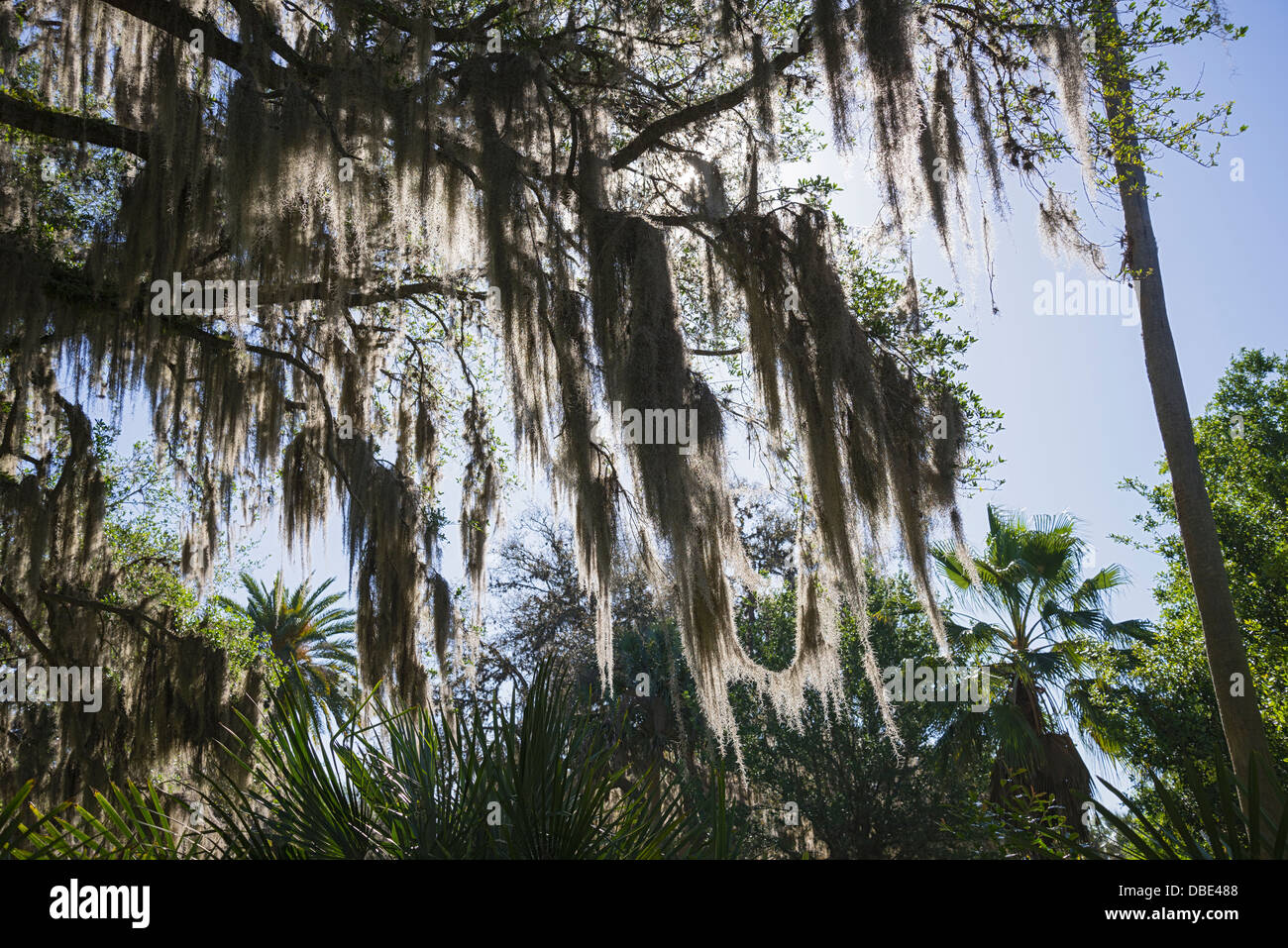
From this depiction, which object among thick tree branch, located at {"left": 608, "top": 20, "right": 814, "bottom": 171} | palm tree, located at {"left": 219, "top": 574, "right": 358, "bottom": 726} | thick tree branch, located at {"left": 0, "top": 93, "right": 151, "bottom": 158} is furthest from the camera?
palm tree, located at {"left": 219, "top": 574, "right": 358, "bottom": 726}

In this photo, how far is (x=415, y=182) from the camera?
5.11 m

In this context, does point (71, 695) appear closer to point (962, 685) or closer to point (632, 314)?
point (632, 314)

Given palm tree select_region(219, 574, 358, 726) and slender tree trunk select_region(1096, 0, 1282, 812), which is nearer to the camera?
slender tree trunk select_region(1096, 0, 1282, 812)

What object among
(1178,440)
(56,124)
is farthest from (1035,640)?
(56,124)

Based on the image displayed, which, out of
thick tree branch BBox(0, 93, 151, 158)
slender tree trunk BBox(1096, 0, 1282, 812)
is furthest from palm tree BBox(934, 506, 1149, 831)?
thick tree branch BBox(0, 93, 151, 158)

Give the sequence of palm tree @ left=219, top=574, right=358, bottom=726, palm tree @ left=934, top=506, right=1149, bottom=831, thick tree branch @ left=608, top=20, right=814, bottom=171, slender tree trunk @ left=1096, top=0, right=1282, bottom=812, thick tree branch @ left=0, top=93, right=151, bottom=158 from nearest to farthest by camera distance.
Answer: thick tree branch @ left=0, top=93, right=151, bottom=158 < thick tree branch @ left=608, top=20, right=814, bottom=171 < slender tree trunk @ left=1096, top=0, right=1282, bottom=812 < palm tree @ left=934, top=506, right=1149, bottom=831 < palm tree @ left=219, top=574, right=358, bottom=726

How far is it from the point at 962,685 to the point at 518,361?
7.65 metres

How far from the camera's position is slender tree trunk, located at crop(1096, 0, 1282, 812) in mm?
5867

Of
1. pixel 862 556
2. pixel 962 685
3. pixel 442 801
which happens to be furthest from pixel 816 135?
pixel 442 801

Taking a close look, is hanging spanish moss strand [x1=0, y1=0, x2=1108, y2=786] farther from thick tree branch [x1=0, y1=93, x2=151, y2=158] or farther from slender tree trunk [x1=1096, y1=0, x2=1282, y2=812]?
slender tree trunk [x1=1096, y1=0, x2=1282, y2=812]

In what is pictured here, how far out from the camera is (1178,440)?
6707 millimetres

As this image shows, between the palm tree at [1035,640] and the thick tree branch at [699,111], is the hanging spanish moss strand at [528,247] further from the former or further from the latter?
the palm tree at [1035,640]

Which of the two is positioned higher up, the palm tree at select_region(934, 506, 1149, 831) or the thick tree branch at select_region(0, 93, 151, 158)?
the thick tree branch at select_region(0, 93, 151, 158)

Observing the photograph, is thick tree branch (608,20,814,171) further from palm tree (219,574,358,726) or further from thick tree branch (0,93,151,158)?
palm tree (219,574,358,726)
